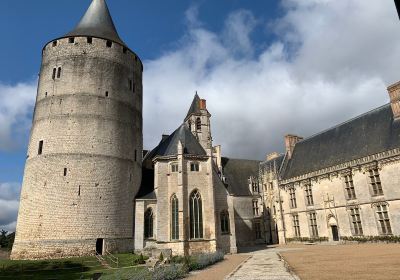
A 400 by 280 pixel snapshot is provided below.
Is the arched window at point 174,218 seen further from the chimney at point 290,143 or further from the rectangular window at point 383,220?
the chimney at point 290,143

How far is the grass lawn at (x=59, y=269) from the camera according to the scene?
16.9 meters

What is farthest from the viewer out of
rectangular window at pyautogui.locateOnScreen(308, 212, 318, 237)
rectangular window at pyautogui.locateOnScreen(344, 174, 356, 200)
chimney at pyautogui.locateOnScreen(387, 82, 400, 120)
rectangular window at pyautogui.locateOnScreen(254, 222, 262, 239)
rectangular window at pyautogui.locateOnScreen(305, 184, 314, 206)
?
rectangular window at pyautogui.locateOnScreen(254, 222, 262, 239)

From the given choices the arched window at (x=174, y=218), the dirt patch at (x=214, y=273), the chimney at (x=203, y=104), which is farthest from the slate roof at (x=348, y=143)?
the dirt patch at (x=214, y=273)

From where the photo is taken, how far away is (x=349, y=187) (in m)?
29.6

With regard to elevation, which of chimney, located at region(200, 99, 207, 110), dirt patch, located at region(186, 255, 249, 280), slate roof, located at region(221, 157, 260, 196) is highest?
chimney, located at region(200, 99, 207, 110)

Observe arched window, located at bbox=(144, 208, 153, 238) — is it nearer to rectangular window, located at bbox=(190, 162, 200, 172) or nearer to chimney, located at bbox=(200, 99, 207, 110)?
rectangular window, located at bbox=(190, 162, 200, 172)

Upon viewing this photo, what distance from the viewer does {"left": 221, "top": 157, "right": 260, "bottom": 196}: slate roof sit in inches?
1609

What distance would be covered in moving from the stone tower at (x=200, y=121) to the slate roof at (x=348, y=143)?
1314 cm

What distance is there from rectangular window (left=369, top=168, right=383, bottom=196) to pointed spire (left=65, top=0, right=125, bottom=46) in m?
26.3

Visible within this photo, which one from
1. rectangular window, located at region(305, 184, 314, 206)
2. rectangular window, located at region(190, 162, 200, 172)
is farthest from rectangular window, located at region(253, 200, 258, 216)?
rectangular window, located at region(190, 162, 200, 172)

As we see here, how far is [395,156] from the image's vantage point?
25766mm

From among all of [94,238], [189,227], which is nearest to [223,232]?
[189,227]

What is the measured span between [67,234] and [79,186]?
363 centimetres

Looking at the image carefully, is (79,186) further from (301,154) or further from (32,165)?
(301,154)
